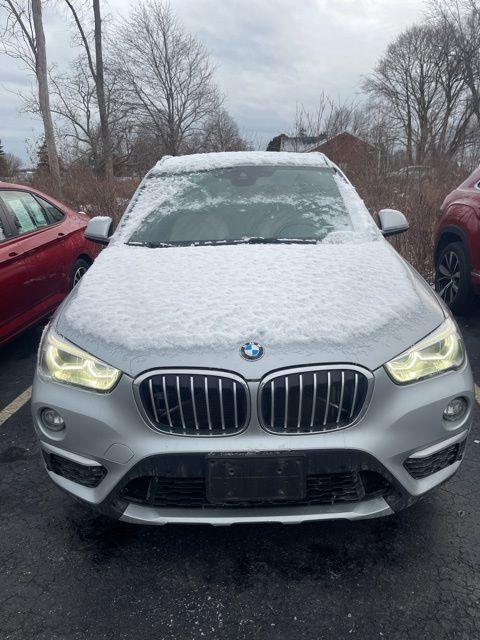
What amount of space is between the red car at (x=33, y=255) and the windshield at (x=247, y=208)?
4.74ft

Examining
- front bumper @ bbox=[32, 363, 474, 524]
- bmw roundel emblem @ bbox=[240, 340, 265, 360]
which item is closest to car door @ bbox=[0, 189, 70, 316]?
front bumper @ bbox=[32, 363, 474, 524]

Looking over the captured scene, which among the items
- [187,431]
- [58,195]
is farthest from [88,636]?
[58,195]

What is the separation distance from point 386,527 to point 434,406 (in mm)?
717

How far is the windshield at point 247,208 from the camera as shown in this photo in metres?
2.87

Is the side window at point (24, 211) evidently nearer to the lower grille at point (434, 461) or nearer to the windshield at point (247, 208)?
the windshield at point (247, 208)

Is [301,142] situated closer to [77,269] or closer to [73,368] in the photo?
[77,269]

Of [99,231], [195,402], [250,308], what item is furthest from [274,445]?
[99,231]

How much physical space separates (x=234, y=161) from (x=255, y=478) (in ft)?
8.31

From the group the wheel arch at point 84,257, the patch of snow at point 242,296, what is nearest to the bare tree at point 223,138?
the wheel arch at point 84,257

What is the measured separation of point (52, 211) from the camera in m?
5.06

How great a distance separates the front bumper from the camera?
1711 millimetres

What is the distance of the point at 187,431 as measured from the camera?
1.76 m

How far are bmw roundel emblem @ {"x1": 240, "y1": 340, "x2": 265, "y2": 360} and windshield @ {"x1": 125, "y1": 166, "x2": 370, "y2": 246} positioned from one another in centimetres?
114

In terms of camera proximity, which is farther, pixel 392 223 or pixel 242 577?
pixel 392 223
